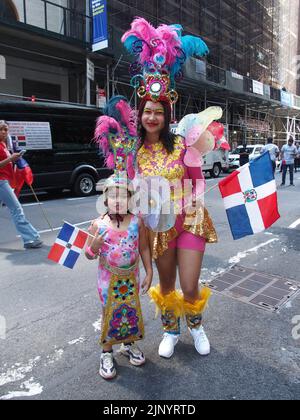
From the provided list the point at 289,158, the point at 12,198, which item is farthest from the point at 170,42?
the point at 289,158

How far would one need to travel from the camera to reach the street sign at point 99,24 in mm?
13258

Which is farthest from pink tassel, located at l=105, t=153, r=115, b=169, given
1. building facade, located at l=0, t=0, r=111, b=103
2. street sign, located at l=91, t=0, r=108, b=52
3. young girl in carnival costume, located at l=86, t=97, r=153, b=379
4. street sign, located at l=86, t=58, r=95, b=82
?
street sign, located at l=86, t=58, r=95, b=82

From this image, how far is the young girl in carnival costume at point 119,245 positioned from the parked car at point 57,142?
22.7ft

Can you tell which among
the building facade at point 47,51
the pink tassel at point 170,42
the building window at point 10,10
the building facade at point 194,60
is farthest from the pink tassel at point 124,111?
the building window at point 10,10

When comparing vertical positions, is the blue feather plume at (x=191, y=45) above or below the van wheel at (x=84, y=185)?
above

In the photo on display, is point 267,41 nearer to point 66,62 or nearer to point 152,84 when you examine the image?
point 66,62

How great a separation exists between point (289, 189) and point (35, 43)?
33.1 ft

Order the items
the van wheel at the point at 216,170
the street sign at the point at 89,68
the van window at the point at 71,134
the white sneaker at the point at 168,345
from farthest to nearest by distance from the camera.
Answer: the van wheel at the point at 216,170 → the street sign at the point at 89,68 → the van window at the point at 71,134 → the white sneaker at the point at 168,345

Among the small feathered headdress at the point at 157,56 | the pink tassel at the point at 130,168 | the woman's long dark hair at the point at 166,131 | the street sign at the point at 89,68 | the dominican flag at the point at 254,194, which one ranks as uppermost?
the street sign at the point at 89,68

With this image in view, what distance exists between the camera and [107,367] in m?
2.43

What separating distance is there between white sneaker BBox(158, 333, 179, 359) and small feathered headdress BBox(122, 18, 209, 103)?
1.70 metres

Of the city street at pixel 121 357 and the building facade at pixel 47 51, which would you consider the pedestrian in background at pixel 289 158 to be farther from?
the city street at pixel 121 357

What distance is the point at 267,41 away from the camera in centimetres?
3156
